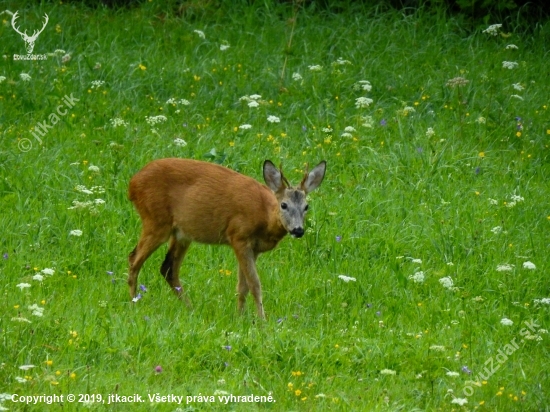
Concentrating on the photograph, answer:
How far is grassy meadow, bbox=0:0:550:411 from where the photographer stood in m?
6.74

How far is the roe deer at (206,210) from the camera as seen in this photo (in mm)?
8383

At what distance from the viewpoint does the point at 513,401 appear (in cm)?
663

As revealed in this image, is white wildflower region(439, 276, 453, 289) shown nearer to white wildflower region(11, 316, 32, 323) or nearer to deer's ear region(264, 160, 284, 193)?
deer's ear region(264, 160, 284, 193)

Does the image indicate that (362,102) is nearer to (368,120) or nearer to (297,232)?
(368,120)

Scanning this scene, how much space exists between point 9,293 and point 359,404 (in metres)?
2.56

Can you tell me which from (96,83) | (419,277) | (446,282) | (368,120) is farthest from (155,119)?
(446,282)

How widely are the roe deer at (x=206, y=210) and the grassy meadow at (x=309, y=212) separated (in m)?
0.29

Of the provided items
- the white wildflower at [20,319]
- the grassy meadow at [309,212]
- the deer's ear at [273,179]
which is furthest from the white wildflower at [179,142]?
the white wildflower at [20,319]

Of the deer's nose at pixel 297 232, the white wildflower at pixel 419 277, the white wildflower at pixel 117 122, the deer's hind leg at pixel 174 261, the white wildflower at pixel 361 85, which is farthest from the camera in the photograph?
the white wildflower at pixel 361 85

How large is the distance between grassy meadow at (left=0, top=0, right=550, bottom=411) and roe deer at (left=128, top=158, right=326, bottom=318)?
293 millimetres

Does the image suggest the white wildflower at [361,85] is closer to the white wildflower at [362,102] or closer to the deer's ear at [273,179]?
the white wildflower at [362,102]

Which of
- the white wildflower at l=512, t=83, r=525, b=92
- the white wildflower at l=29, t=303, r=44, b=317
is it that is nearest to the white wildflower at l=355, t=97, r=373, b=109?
the white wildflower at l=512, t=83, r=525, b=92

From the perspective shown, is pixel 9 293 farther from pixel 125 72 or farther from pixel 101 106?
pixel 125 72

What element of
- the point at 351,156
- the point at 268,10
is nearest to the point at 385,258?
the point at 351,156
